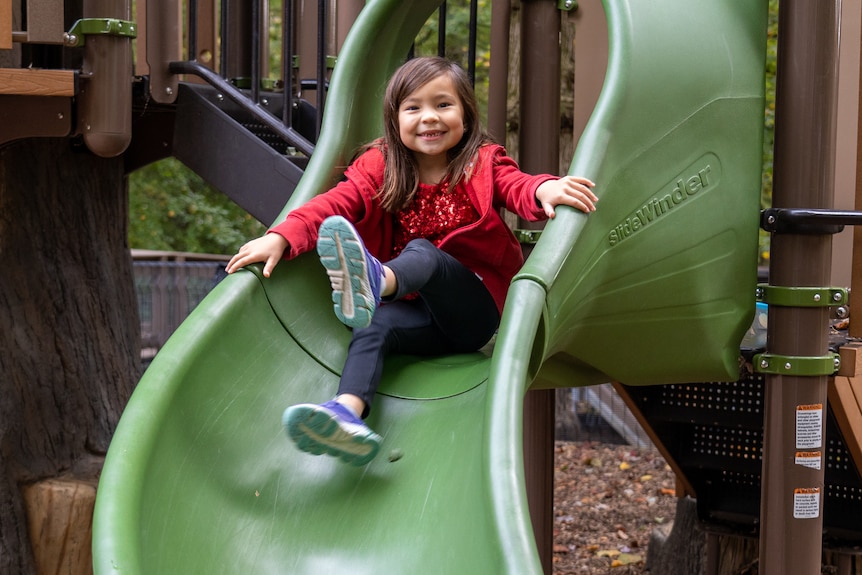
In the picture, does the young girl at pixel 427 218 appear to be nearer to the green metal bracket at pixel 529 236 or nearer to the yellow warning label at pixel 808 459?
the green metal bracket at pixel 529 236

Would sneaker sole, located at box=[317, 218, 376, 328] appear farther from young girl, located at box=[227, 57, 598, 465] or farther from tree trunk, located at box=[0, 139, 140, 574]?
tree trunk, located at box=[0, 139, 140, 574]

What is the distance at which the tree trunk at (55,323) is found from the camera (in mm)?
4105

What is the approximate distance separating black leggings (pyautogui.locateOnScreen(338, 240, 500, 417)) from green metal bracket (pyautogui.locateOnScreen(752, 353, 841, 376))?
2.64ft

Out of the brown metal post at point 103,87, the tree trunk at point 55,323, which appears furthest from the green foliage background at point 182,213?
the brown metal post at point 103,87

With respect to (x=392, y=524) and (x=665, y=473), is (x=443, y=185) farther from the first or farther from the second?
(x=665, y=473)

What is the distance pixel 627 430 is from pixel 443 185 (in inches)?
219

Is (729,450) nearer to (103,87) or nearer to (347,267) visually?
(347,267)

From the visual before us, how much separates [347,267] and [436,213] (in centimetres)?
63

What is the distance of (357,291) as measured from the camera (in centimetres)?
256

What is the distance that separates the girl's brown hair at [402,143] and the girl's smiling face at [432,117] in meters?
0.02

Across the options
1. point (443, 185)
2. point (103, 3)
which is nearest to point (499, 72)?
point (443, 185)

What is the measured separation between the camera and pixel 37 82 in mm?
3447

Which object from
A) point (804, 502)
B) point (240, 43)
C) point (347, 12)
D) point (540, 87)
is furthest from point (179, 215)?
point (804, 502)

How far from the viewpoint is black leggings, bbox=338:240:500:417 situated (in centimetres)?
281
